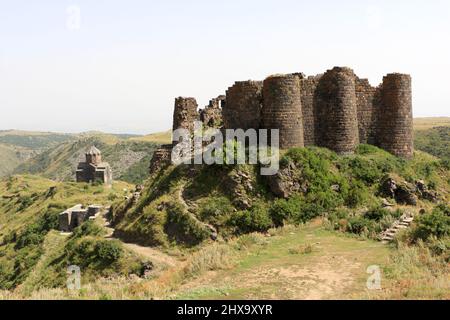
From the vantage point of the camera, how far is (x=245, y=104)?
21.3 meters

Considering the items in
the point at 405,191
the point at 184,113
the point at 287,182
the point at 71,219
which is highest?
the point at 184,113

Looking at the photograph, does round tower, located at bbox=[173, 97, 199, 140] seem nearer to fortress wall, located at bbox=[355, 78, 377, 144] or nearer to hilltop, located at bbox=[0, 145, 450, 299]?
hilltop, located at bbox=[0, 145, 450, 299]

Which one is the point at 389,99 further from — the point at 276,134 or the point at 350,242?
the point at 350,242

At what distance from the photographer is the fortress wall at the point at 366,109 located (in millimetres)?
22719

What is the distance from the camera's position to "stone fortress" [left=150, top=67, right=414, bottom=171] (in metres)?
20.5

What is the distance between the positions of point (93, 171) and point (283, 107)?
4762cm

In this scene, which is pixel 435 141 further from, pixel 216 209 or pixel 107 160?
pixel 107 160

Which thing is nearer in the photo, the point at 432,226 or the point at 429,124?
the point at 432,226

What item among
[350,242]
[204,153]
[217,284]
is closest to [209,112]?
[204,153]

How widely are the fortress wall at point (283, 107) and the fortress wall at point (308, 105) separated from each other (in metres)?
0.90

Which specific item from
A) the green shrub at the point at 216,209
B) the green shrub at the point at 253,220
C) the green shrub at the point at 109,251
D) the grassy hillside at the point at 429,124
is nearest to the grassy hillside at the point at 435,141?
the grassy hillside at the point at 429,124

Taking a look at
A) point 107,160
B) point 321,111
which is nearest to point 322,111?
point 321,111

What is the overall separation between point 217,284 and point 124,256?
8.24 m
